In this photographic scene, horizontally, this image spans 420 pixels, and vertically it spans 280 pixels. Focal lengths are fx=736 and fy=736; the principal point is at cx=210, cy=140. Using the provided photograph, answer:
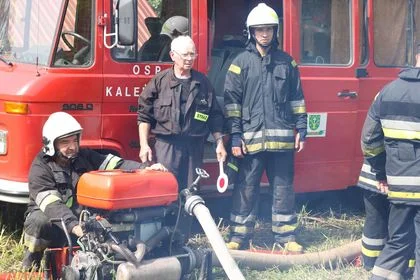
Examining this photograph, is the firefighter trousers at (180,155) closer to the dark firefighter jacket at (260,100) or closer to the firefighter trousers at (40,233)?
the dark firefighter jacket at (260,100)

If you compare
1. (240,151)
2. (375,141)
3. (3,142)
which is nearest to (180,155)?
(240,151)

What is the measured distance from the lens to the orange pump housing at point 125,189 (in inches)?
180

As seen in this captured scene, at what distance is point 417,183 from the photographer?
4.89m

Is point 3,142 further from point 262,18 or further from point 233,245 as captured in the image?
point 262,18

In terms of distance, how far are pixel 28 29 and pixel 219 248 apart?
2438 millimetres

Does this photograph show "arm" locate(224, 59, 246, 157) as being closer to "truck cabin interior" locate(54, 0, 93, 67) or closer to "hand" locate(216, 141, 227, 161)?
"hand" locate(216, 141, 227, 161)

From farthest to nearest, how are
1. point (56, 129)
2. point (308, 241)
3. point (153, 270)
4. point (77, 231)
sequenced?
point (308, 241), point (56, 129), point (77, 231), point (153, 270)

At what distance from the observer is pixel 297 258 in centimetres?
573

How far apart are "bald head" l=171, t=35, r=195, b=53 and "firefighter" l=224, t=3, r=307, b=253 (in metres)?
0.61

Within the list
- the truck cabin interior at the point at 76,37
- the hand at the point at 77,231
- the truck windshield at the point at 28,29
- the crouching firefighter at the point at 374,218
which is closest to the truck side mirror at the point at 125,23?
the truck cabin interior at the point at 76,37

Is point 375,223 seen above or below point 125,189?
below

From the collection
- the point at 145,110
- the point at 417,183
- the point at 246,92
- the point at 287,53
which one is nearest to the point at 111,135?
the point at 145,110

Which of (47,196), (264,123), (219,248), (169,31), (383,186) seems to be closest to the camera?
(219,248)

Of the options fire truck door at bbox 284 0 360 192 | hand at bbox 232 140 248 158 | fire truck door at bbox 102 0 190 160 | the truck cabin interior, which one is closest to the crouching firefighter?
hand at bbox 232 140 248 158
